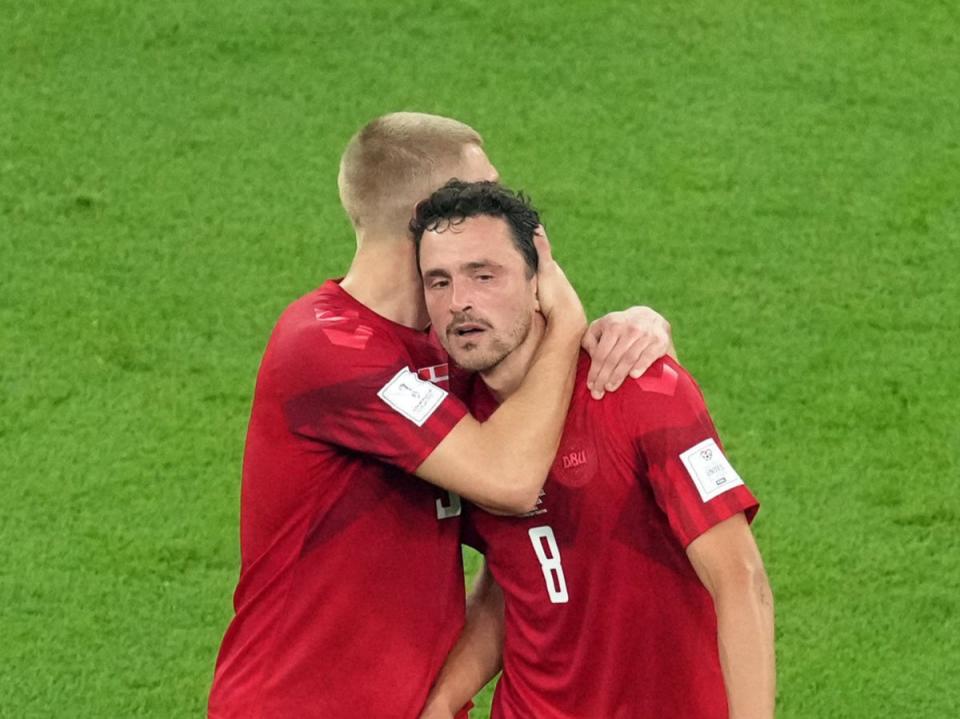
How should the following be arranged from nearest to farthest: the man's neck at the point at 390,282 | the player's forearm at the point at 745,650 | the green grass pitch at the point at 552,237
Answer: the player's forearm at the point at 745,650 < the man's neck at the point at 390,282 < the green grass pitch at the point at 552,237

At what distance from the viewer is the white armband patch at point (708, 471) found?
3.43m

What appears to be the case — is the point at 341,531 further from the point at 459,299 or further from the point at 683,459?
the point at 683,459

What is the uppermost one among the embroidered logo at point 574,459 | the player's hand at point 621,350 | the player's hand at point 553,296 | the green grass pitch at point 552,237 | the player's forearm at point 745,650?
the player's hand at point 553,296

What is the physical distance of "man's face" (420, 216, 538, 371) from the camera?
3596mm

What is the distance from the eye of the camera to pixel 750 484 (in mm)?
6613

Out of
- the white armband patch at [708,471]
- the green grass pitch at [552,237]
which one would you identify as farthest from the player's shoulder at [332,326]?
the green grass pitch at [552,237]

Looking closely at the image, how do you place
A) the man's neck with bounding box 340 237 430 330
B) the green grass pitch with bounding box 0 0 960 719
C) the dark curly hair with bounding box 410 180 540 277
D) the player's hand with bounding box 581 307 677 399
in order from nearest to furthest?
the player's hand with bounding box 581 307 677 399, the dark curly hair with bounding box 410 180 540 277, the man's neck with bounding box 340 237 430 330, the green grass pitch with bounding box 0 0 960 719

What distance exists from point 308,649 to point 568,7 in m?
5.72

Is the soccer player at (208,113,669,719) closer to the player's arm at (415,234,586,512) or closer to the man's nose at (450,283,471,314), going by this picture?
the player's arm at (415,234,586,512)

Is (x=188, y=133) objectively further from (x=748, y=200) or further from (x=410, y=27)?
(x=748, y=200)

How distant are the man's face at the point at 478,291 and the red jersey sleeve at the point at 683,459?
0.28 m

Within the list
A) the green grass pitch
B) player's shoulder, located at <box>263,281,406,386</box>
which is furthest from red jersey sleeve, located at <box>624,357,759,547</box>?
the green grass pitch

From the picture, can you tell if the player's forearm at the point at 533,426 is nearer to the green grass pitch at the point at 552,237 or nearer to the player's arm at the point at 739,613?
the player's arm at the point at 739,613

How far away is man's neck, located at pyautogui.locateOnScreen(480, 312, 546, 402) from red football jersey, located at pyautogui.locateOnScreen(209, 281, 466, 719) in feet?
0.32
